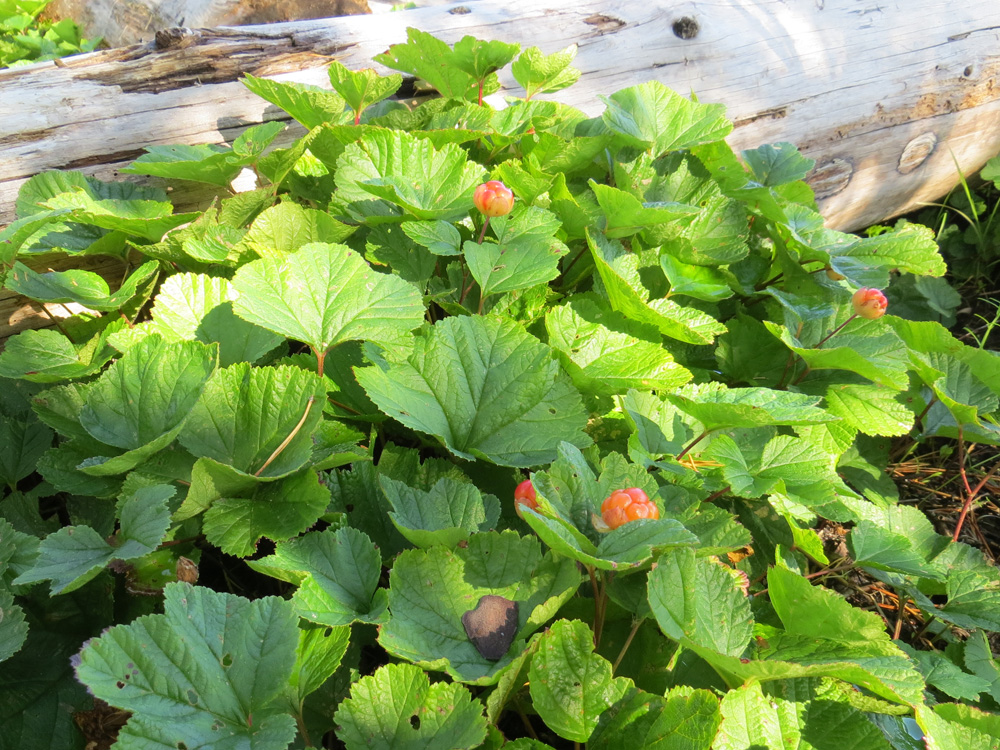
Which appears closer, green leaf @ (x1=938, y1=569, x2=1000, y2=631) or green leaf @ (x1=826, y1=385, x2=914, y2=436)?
green leaf @ (x1=938, y1=569, x2=1000, y2=631)

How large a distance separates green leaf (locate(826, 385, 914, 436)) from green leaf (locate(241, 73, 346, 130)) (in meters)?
1.66

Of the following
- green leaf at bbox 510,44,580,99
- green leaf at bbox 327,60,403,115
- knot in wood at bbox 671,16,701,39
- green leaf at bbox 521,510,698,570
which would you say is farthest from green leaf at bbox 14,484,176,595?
knot in wood at bbox 671,16,701,39

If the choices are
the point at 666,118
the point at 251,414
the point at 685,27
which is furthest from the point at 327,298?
the point at 685,27

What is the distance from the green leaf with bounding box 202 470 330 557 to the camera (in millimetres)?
1193

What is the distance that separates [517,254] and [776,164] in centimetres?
126

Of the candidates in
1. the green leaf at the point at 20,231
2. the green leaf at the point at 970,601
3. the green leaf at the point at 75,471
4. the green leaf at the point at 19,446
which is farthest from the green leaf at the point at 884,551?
the green leaf at the point at 20,231

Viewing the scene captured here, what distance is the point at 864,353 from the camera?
6.14ft

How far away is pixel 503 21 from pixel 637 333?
159cm

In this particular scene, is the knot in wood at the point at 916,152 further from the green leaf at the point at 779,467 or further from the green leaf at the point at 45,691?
the green leaf at the point at 45,691

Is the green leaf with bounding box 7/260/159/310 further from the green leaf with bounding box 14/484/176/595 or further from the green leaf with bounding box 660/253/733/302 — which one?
the green leaf with bounding box 660/253/733/302

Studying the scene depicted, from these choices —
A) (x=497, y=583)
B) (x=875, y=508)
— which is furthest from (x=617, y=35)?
(x=497, y=583)

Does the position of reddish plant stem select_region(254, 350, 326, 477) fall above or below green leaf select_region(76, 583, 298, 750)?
above

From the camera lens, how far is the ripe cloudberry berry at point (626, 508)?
109 centimetres

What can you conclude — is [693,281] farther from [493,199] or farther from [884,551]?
[884,551]
